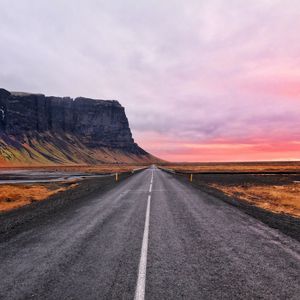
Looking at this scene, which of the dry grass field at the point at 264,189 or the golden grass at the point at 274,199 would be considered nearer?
the golden grass at the point at 274,199

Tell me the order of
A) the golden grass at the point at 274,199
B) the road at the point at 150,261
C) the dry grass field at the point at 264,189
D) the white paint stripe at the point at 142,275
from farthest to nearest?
the dry grass field at the point at 264,189
the golden grass at the point at 274,199
the road at the point at 150,261
the white paint stripe at the point at 142,275

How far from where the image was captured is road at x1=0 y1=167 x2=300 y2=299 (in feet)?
17.6

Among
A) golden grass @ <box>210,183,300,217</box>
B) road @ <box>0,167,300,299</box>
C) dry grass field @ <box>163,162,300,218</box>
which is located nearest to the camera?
road @ <box>0,167,300,299</box>

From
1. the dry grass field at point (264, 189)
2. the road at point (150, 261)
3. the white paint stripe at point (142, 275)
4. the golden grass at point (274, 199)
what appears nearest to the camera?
the white paint stripe at point (142, 275)

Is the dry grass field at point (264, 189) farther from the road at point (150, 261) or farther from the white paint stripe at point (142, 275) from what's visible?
the white paint stripe at point (142, 275)

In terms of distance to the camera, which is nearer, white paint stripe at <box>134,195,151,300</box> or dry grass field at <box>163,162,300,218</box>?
white paint stripe at <box>134,195,151,300</box>

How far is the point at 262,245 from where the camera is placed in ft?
27.8

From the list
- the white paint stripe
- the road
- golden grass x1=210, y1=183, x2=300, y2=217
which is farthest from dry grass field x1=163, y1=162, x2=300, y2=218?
the white paint stripe

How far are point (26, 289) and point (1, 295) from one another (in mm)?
391

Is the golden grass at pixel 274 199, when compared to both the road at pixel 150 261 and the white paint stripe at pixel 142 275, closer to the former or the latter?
the road at pixel 150 261

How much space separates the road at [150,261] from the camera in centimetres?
537

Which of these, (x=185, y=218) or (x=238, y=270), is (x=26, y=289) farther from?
(x=185, y=218)

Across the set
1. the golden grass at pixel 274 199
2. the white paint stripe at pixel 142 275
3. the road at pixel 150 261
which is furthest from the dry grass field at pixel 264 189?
the white paint stripe at pixel 142 275

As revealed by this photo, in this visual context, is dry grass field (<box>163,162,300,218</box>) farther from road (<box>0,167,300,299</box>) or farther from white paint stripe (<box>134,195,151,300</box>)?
white paint stripe (<box>134,195,151,300</box>)
